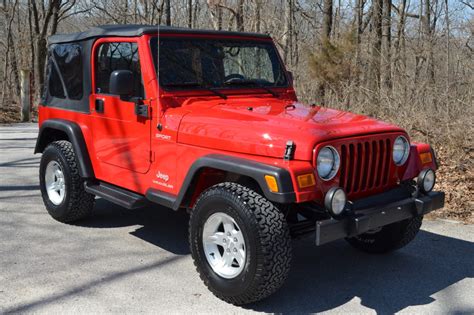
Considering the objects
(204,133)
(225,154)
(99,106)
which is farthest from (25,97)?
(225,154)

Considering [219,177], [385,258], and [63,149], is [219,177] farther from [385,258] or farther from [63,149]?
[63,149]

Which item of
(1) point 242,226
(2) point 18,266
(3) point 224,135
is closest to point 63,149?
(2) point 18,266

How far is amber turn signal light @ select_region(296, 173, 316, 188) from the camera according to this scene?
129 inches

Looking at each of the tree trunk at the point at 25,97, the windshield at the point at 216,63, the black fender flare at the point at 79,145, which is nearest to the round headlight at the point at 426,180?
the windshield at the point at 216,63

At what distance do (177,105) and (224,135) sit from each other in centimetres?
73

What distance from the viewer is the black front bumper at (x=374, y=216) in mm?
3260

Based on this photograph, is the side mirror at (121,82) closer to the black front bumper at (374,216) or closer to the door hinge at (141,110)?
the door hinge at (141,110)

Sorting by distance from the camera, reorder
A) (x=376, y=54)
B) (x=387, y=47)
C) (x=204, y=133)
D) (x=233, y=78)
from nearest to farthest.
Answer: (x=204, y=133)
(x=233, y=78)
(x=376, y=54)
(x=387, y=47)

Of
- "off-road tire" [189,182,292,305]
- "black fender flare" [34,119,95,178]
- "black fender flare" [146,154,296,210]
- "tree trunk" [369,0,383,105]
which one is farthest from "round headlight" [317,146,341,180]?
"tree trunk" [369,0,383,105]

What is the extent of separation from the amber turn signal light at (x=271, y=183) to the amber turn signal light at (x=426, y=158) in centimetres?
154

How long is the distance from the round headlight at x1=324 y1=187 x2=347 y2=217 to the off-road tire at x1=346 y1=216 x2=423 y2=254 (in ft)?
3.99

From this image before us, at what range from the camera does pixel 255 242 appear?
3303mm

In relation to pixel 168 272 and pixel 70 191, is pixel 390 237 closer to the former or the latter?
pixel 168 272

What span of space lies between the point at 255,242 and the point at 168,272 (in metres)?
1.17
